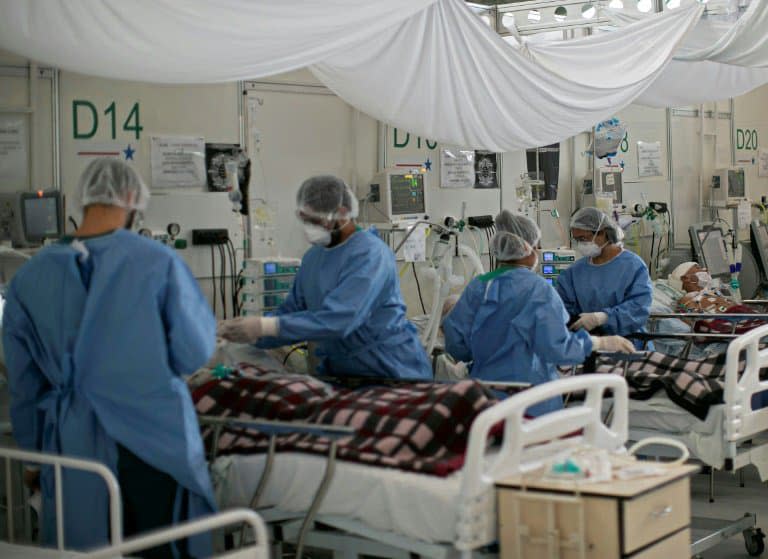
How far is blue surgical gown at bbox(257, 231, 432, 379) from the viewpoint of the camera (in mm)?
Answer: 4133

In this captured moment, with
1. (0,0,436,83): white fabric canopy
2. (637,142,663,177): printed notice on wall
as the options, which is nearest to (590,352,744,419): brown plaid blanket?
(0,0,436,83): white fabric canopy

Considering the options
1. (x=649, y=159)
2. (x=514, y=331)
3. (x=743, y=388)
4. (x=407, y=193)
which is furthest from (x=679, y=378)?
(x=649, y=159)

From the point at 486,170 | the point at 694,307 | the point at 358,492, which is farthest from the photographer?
the point at 486,170

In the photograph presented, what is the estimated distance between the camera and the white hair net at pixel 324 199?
4.40 meters

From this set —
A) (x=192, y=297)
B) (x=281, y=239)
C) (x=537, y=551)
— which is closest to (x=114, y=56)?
(x=192, y=297)

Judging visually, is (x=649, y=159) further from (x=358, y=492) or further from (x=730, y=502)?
(x=358, y=492)

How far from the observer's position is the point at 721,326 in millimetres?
6645

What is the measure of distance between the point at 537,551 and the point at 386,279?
154 cm

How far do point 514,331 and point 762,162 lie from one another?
7505 millimetres

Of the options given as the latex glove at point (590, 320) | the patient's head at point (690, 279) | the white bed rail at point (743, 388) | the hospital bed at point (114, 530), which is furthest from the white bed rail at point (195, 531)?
the patient's head at point (690, 279)

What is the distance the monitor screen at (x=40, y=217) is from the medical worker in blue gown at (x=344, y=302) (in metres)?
1.32

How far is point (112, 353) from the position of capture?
3223mm

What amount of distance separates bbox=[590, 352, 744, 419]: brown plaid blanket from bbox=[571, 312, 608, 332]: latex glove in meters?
0.38

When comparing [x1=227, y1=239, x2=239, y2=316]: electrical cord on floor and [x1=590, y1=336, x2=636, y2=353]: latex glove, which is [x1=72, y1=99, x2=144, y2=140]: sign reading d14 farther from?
[x1=590, y1=336, x2=636, y2=353]: latex glove
